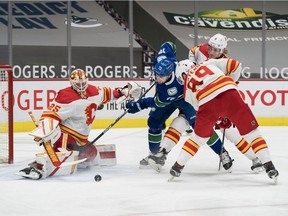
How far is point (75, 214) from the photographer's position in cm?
336

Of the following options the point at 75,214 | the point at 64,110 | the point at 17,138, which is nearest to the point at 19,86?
the point at 17,138

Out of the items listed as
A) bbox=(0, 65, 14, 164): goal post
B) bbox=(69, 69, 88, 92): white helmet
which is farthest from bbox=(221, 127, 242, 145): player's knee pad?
bbox=(0, 65, 14, 164): goal post

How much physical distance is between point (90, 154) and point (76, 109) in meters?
0.38

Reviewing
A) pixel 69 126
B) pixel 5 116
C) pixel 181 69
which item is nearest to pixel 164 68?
pixel 181 69

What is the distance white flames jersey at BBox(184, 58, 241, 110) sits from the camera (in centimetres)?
414

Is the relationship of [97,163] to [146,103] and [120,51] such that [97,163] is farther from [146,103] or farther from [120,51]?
[120,51]

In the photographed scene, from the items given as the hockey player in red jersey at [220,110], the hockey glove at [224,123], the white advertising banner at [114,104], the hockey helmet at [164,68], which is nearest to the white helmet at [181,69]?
the hockey helmet at [164,68]

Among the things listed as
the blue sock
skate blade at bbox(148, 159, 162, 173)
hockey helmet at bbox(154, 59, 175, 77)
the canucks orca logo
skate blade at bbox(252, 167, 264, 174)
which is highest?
the canucks orca logo

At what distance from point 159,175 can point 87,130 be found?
603 mm

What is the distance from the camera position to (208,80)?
13.7 feet

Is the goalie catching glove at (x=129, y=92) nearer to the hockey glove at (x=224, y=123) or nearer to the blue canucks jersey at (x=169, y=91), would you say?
the blue canucks jersey at (x=169, y=91)

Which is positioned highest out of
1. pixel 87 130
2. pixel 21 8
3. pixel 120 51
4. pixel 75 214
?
pixel 21 8

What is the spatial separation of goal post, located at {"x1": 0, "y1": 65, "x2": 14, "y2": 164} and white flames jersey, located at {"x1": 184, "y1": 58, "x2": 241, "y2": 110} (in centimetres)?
154

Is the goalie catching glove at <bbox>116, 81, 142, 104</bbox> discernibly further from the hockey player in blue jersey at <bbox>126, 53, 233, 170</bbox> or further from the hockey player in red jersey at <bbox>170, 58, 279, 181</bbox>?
the hockey player in red jersey at <bbox>170, 58, 279, 181</bbox>
